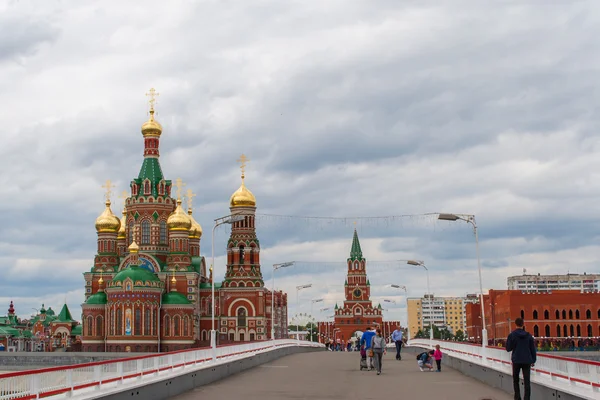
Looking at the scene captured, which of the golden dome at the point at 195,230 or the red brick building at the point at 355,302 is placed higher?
the golden dome at the point at 195,230

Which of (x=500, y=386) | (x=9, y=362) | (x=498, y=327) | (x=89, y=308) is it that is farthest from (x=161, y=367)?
(x=498, y=327)

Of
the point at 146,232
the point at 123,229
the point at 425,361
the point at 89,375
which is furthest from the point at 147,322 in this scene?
the point at 89,375

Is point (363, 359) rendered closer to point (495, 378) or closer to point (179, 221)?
point (495, 378)

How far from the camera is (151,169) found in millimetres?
96438

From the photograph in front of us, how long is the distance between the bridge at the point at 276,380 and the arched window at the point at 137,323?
54.9m

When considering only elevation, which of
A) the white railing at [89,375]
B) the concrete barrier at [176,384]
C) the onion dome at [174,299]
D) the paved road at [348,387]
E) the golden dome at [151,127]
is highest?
the golden dome at [151,127]

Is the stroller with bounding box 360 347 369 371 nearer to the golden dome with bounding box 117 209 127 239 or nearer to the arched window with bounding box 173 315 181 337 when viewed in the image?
the arched window with bounding box 173 315 181 337

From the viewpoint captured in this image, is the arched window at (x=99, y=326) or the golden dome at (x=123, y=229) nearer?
the arched window at (x=99, y=326)

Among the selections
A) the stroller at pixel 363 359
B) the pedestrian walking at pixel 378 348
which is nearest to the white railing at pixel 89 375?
the pedestrian walking at pixel 378 348

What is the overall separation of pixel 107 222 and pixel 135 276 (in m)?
13.8

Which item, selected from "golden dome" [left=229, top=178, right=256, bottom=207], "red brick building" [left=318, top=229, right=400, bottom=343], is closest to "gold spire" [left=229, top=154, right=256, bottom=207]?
"golden dome" [left=229, top=178, right=256, bottom=207]

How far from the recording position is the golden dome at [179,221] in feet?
301

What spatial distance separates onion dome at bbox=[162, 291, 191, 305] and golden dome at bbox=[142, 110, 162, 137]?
20219 mm

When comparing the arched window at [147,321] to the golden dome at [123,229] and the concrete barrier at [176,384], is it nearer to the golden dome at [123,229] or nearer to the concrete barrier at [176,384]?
the golden dome at [123,229]
